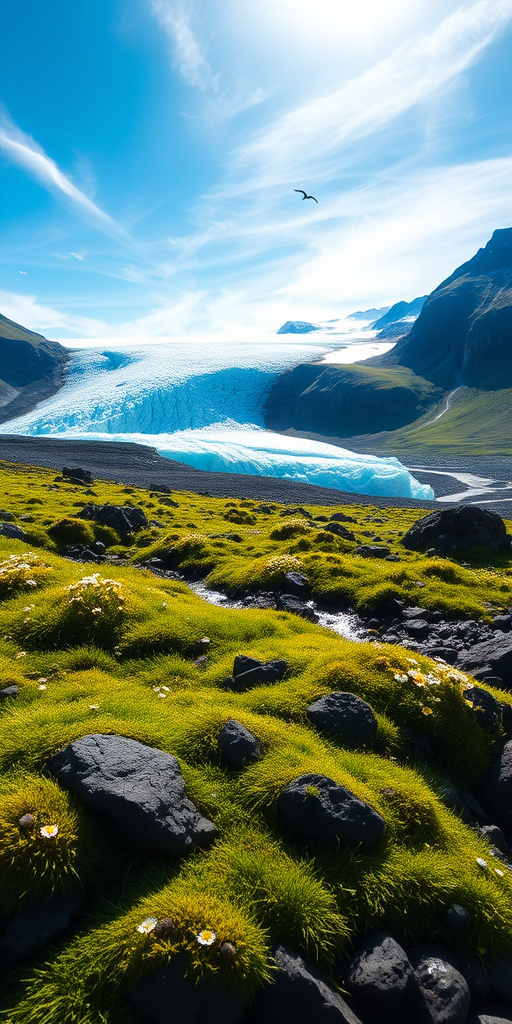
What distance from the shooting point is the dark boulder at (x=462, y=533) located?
2917 centimetres

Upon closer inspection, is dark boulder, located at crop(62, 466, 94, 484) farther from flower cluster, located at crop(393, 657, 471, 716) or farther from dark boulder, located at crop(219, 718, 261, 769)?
dark boulder, located at crop(219, 718, 261, 769)

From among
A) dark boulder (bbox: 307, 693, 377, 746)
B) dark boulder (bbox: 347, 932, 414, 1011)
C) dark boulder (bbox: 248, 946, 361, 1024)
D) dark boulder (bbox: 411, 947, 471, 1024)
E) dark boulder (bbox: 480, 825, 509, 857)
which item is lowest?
dark boulder (bbox: 480, 825, 509, 857)

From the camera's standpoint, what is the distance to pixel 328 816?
655 centimetres

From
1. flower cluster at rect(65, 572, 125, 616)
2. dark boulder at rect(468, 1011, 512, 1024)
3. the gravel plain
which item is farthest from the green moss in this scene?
the gravel plain

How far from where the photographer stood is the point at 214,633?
44.1 feet

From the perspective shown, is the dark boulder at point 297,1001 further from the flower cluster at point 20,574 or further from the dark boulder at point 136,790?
the flower cluster at point 20,574

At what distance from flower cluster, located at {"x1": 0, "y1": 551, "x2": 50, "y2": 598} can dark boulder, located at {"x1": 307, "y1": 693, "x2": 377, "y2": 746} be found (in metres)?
10.2

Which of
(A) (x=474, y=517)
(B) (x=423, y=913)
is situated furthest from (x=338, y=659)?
(A) (x=474, y=517)

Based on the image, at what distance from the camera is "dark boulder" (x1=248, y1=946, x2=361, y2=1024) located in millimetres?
4777

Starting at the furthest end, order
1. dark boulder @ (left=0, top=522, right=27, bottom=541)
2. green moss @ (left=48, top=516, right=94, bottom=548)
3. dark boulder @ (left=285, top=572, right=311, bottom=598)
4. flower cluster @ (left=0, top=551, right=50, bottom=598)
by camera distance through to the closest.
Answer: green moss @ (left=48, top=516, right=94, bottom=548) < dark boulder @ (left=0, top=522, right=27, bottom=541) < dark boulder @ (left=285, top=572, right=311, bottom=598) < flower cluster @ (left=0, top=551, right=50, bottom=598)

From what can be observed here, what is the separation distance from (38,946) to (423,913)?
4391 mm

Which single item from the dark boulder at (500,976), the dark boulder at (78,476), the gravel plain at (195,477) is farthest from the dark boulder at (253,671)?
the gravel plain at (195,477)

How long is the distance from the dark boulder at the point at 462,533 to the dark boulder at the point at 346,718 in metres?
21.7

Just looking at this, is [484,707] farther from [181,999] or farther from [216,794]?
[181,999]
